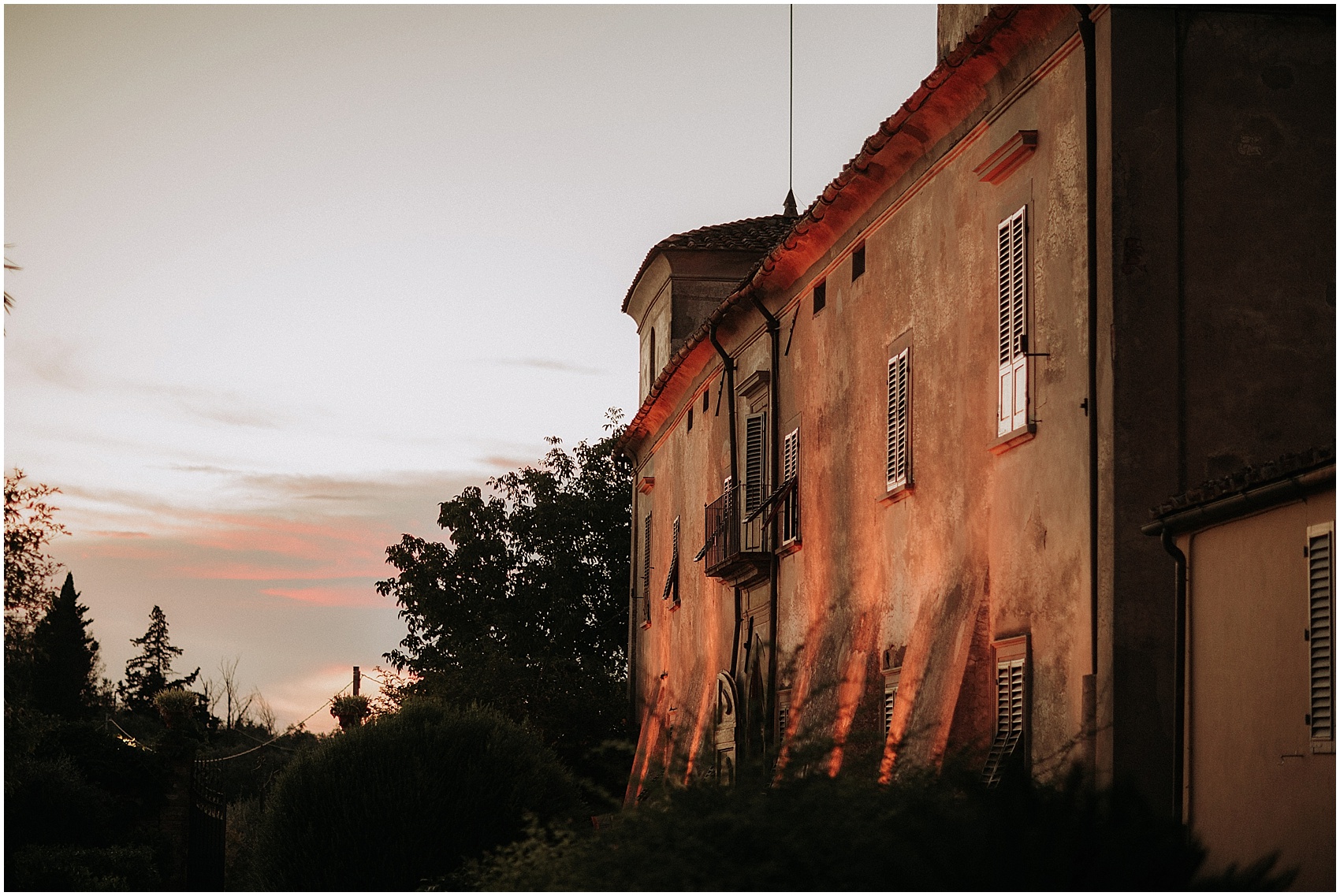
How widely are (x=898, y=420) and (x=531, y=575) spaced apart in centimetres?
2443

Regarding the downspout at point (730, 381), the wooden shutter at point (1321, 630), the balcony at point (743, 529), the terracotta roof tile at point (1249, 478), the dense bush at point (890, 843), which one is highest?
the downspout at point (730, 381)

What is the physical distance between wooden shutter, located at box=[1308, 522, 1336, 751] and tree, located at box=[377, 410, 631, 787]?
28.2m

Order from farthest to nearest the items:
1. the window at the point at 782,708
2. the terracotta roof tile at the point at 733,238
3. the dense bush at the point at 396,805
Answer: the terracotta roof tile at the point at 733,238 < the window at the point at 782,708 < the dense bush at the point at 396,805

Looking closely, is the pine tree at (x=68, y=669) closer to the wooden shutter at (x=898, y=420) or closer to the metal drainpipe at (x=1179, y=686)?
the wooden shutter at (x=898, y=420)

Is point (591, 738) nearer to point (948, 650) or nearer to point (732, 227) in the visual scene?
point (732, 227)

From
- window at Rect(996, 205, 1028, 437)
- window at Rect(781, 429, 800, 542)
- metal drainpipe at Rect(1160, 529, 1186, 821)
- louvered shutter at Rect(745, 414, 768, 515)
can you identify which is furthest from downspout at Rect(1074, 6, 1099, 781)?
louvered shutter at Rect(745, 414, 768, 515)

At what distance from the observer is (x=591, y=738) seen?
109 ft

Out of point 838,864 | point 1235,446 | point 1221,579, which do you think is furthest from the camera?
point 1235,446

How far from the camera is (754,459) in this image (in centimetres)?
2269

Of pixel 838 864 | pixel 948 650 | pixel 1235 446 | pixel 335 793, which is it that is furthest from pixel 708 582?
pixel 838 864

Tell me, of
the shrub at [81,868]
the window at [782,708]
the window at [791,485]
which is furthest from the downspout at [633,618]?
the shrub at [81,868]

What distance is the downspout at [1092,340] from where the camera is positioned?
469 inches

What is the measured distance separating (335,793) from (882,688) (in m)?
8.15

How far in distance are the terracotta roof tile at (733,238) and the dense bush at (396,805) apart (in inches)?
522
